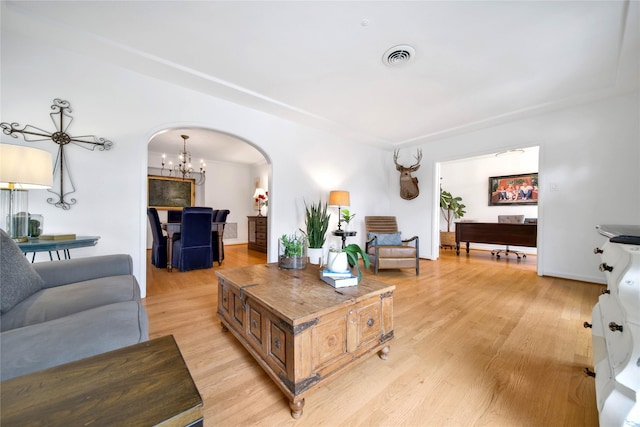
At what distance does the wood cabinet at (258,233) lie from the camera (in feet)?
17.7

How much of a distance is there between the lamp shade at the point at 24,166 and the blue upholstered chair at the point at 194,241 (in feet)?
6.15

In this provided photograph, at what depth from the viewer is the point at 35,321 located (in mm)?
1020

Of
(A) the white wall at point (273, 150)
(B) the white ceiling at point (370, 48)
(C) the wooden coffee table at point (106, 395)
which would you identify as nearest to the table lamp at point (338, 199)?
(A) the white wall at point (273, 150)

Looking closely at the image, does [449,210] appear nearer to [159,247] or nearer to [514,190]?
[514,190]

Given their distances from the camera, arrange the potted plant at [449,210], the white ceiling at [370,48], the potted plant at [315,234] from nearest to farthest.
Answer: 1. the white ceiling at [370,48]
2. the potted plant at [315,234]
3. the potted plant at [449,210]

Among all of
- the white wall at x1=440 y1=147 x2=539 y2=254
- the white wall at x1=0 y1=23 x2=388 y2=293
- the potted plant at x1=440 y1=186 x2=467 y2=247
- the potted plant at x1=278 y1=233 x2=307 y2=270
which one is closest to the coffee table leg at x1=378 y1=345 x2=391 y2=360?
the potted plant at x1=278 y1=233 x2=307 y2=270

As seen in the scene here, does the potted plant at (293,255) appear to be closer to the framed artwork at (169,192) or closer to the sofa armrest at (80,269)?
the sofa armrest at (80,269)

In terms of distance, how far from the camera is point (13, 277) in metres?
1.16

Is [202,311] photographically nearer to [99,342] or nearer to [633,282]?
[99,342]

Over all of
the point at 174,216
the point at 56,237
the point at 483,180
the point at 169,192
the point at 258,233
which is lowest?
the point at 258,233

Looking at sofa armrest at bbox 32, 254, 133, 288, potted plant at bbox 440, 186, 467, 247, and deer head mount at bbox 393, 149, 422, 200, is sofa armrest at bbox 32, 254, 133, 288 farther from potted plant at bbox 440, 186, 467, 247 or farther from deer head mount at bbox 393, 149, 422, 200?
potted plant at bbox 440, 186, 467, 247

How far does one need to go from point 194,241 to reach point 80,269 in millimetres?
2149

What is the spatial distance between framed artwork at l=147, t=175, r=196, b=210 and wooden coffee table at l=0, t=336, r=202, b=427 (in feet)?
20.4

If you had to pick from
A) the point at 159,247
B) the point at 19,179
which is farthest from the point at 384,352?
the point at 159,247
